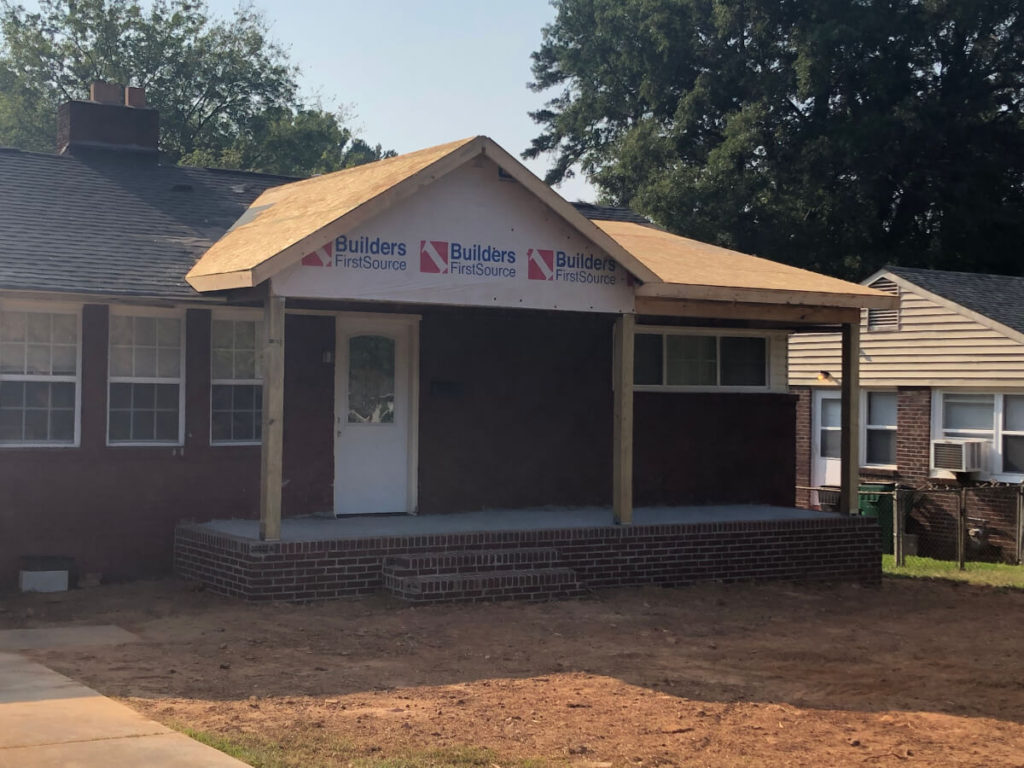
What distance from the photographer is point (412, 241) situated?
1195 cm

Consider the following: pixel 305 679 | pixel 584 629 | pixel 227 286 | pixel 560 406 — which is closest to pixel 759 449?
pixel 560 406

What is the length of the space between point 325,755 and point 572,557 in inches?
249

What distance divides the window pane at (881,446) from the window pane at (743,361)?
6.48 meters

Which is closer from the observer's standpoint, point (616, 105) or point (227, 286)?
point (227, 286)

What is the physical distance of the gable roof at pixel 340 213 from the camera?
1114cm

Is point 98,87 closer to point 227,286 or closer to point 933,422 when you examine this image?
point 227,286

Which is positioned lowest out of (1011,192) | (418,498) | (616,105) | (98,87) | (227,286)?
(418,498)

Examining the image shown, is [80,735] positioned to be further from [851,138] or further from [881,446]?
[851,138]

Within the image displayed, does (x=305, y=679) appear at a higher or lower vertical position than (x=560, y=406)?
lower

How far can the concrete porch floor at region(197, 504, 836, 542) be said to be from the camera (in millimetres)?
12328

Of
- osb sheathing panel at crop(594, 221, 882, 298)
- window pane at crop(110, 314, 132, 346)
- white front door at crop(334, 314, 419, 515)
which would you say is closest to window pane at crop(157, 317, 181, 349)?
window pane at crop(110, 314, 132, 346)

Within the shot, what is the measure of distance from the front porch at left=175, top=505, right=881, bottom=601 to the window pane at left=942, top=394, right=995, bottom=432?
6.39 m

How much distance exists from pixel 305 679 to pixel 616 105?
106 feet

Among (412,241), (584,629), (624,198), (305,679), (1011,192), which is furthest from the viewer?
(624,198)
